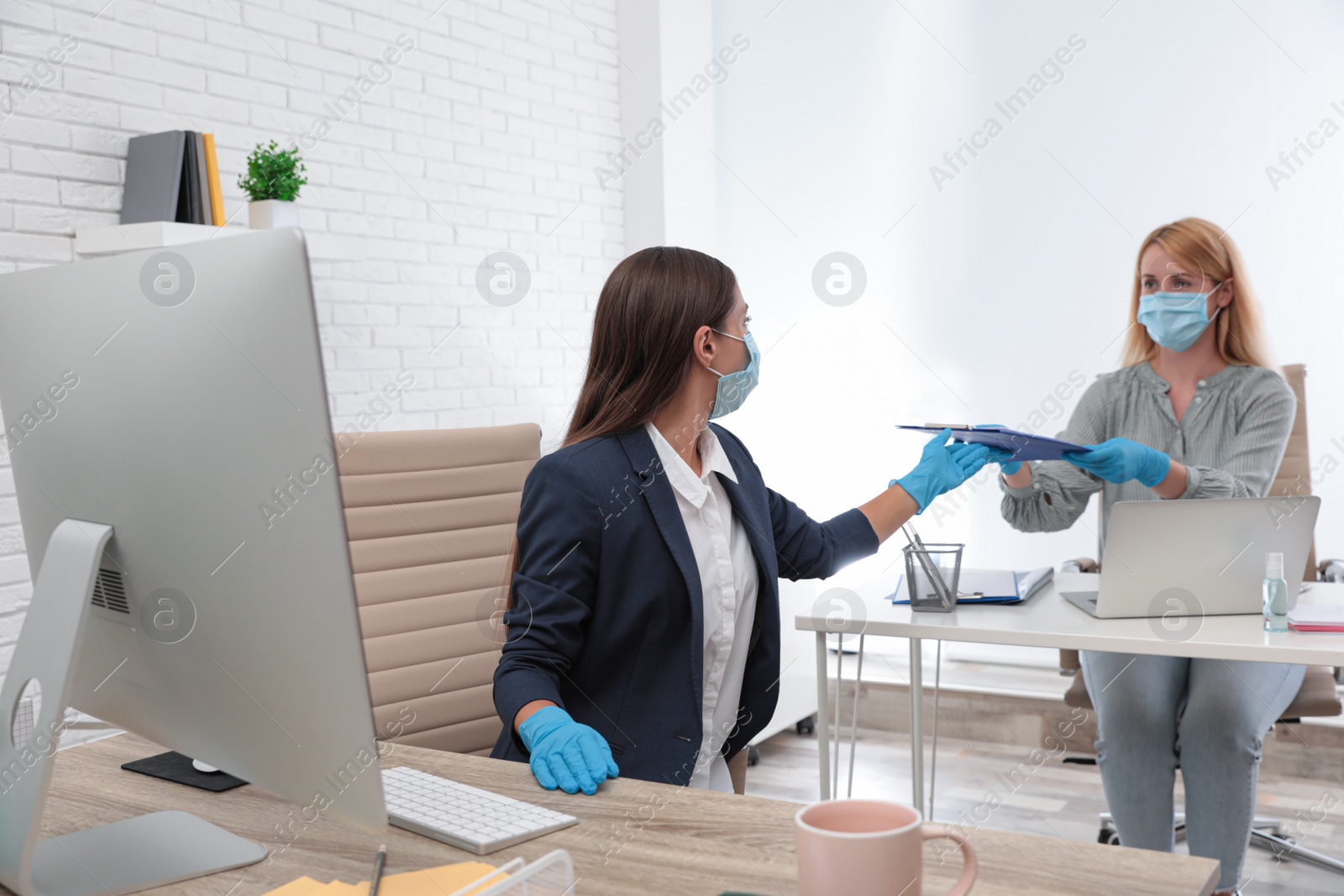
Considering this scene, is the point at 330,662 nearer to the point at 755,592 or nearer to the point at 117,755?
the point at 117,755

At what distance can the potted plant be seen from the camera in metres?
2.35

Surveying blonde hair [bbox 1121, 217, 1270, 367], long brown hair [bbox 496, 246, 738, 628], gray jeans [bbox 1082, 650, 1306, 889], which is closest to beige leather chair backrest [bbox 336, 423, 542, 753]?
long brown hair [bbox 496, 246, 738, 628]

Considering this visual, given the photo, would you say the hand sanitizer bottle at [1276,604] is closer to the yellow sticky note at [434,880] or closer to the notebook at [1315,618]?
the notebook at [1315,618]

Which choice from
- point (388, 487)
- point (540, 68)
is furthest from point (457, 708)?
point (540, 68)

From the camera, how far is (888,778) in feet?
10.7

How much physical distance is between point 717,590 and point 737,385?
0.40 m

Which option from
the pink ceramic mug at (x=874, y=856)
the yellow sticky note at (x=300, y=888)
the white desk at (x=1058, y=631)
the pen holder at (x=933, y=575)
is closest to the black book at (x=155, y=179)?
the white desk at (x=1058, y=631)

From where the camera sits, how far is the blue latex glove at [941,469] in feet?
6.63

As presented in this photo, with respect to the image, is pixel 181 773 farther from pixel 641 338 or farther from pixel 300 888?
pixel 641 338

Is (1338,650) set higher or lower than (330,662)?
lower

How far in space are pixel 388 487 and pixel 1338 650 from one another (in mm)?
1627

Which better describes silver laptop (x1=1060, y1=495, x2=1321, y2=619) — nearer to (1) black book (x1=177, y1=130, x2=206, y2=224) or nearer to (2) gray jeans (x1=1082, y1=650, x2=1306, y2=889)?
(2) gray jeans (x1=1082, y1=650, x2=1306, y2=889)

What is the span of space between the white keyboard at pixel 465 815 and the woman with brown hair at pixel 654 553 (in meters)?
0.22

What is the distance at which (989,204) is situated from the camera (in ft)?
11.5
